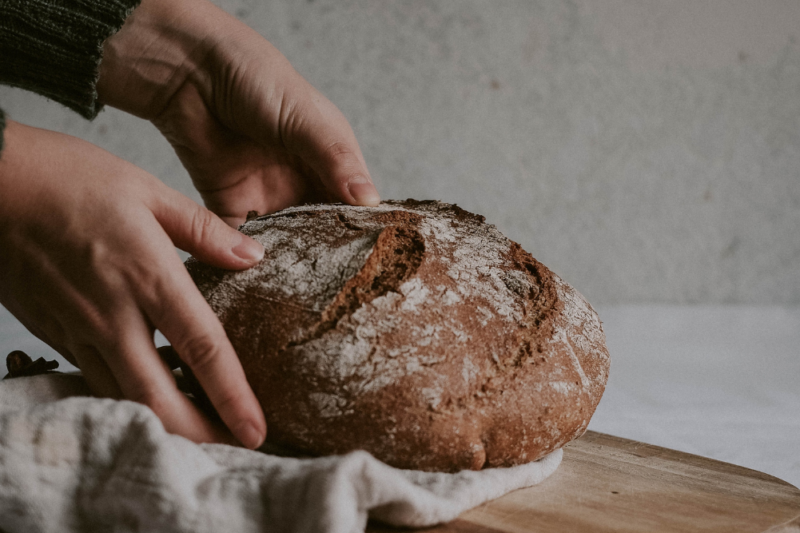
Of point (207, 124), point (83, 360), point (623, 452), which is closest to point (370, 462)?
point (83, 360)

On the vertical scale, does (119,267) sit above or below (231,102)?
below

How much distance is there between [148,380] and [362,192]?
631 millimetres

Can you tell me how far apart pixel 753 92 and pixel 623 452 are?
8.55 feet

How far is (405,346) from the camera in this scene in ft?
3.71

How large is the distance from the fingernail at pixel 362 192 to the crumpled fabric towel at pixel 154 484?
679mm

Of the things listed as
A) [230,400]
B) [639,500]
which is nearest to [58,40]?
[230,400]

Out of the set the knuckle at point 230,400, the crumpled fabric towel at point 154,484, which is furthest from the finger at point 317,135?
the crumpled fabric towel at point 154,484

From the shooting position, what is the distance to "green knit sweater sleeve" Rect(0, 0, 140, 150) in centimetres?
151

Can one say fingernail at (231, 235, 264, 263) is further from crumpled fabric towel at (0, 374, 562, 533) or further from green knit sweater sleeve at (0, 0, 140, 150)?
green knit sweater sleeve at (0, 0, 140, 150)

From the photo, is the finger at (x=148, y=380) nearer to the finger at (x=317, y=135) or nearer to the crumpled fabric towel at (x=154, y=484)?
the crumpled fabric towel at (x=154, y=484)

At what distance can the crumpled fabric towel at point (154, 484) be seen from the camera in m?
0.91

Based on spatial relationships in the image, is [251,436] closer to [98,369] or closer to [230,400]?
[230,400]

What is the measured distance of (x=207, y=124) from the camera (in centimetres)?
190

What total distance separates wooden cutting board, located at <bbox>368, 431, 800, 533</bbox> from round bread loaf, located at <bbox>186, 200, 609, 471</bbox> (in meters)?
0.09
